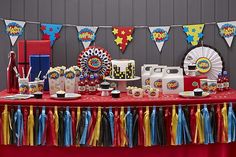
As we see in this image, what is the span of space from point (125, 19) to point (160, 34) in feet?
1.04

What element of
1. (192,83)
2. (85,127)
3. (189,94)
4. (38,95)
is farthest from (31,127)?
(192,83)

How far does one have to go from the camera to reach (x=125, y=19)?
3164 millimetres

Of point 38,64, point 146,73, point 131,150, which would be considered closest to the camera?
point 131,150

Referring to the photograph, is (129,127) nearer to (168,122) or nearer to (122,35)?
(168,122)

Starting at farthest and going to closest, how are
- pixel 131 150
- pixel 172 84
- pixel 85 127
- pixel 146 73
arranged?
pixel 146 73
pixel 172 84
pixel 131 150
pixel 85 127

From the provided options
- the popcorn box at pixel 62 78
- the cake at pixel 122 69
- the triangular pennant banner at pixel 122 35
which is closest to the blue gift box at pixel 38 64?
the popcorn box at pixel 62 78

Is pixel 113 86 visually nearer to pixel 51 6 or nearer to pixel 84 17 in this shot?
pixel 84 17

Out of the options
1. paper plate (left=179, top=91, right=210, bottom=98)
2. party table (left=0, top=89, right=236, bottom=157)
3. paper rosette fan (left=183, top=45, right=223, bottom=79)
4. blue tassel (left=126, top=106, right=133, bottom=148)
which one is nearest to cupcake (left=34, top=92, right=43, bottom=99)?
party table (left=0, top=89, right=236, bottom=157)

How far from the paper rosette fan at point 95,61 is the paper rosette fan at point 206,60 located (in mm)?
656

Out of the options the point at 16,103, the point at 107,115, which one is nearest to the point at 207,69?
the point at 107,115

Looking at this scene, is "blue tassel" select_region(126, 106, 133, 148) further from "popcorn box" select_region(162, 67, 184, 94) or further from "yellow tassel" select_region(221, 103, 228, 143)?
"yellow tassel" select_region(221, 103, 228, 143)

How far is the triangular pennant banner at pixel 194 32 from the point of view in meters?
3.12

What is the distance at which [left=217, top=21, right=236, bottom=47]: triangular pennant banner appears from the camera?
3.08 meters

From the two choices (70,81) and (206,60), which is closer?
(70,81)
